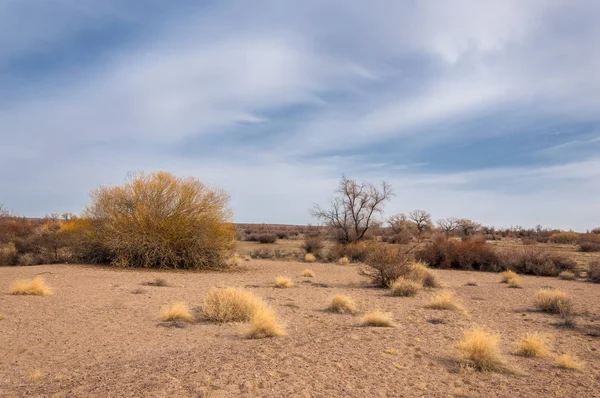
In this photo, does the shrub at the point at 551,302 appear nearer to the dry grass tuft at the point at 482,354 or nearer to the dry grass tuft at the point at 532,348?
the dry grass tuft at the point at 532,348

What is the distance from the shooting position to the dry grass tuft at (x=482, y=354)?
705 centimetres

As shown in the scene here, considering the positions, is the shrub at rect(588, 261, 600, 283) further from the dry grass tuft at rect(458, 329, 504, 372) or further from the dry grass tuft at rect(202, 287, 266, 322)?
the dry grass tuft at rect(202, 287, 266, 322)

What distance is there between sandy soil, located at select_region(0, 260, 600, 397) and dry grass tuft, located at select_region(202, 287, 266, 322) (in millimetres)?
498

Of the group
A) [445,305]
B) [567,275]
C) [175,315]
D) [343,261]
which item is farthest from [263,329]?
[343,261]

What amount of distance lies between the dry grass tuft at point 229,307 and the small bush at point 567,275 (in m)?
18.4

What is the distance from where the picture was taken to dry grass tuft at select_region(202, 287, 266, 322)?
10172 millimetres

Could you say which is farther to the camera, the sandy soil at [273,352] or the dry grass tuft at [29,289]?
the dry grass tuft at [29,289]

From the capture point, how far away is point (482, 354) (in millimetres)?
7148

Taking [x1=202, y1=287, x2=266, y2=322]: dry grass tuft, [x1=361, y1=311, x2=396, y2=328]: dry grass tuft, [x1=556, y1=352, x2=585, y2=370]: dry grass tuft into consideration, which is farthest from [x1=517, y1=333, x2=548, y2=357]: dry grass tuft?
[x1=202, y1=287, x2=266, y2=322]: dry grass tuft

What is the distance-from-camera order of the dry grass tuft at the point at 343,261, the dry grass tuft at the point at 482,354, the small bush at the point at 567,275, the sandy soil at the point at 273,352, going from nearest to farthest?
the sandy soil at the point at 273,352 → the dry grass tuft at the point at 482,354 → the small bush at the point at 567,275 → the dry grass tuft at the point at 343,261

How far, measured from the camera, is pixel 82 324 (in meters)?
9.62

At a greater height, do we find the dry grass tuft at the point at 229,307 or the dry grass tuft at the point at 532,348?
the dry grass tuft at the point at 229,307

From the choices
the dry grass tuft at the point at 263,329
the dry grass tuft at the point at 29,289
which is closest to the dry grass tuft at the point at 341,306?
the dry grass tuft at the point at 263,329

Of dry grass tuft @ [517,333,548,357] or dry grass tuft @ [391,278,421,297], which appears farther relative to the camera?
dry grass tuft @ [391,278,421,297]
